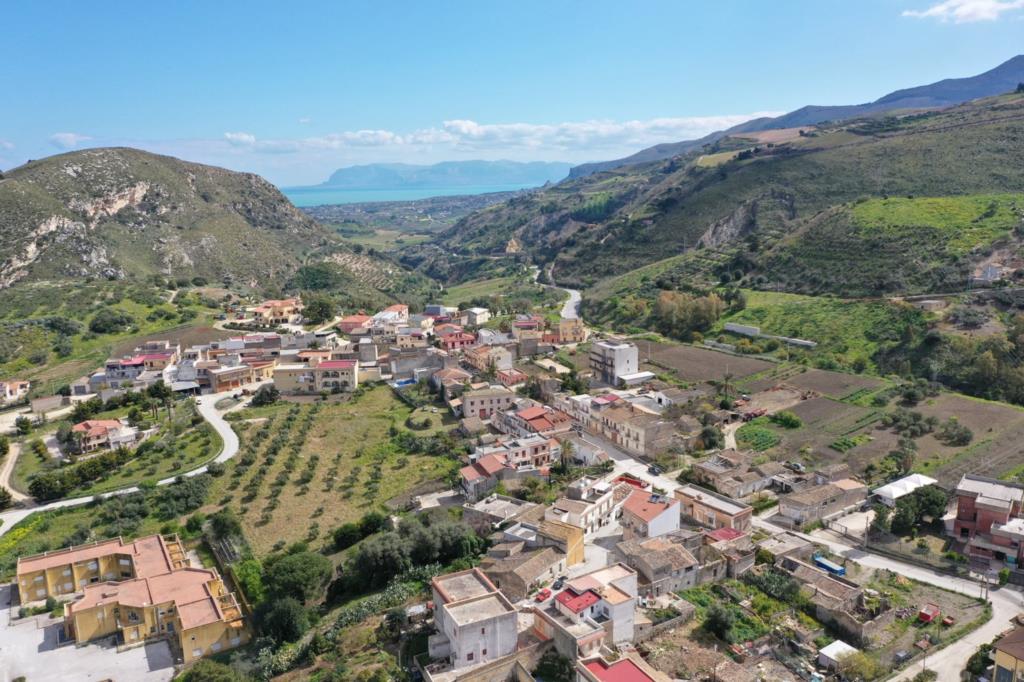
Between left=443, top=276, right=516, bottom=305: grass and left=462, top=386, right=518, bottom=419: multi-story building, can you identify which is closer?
left=462, top=386, right=518, bottom=419: multi-story building

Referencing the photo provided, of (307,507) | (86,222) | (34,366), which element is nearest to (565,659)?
(307,507)

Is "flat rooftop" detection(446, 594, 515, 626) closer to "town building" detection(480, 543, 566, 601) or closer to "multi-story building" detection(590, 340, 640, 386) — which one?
"town building" detection(480, 543, 566, 601)

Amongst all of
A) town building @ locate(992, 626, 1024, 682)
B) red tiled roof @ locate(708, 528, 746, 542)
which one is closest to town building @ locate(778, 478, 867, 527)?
red tiled roof @ locate(708, 528, 746, 542)

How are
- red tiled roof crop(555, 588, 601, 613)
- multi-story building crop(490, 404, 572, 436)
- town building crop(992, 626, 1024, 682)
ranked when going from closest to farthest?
town building crop(992, 626, 1024, 682) < red tiled roof crop(555, 588, 601, 613) < multi-story building crop(490, 404, 572, 436)

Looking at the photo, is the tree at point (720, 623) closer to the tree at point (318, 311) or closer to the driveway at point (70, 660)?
the driveway at point (70, 660)

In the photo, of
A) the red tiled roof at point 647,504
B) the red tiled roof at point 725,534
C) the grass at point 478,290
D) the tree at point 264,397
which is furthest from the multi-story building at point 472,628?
the grass at point 478,290

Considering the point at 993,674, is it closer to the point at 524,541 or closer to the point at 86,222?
the point at 524,541

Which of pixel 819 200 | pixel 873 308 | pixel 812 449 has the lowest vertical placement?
pixel 812 449
